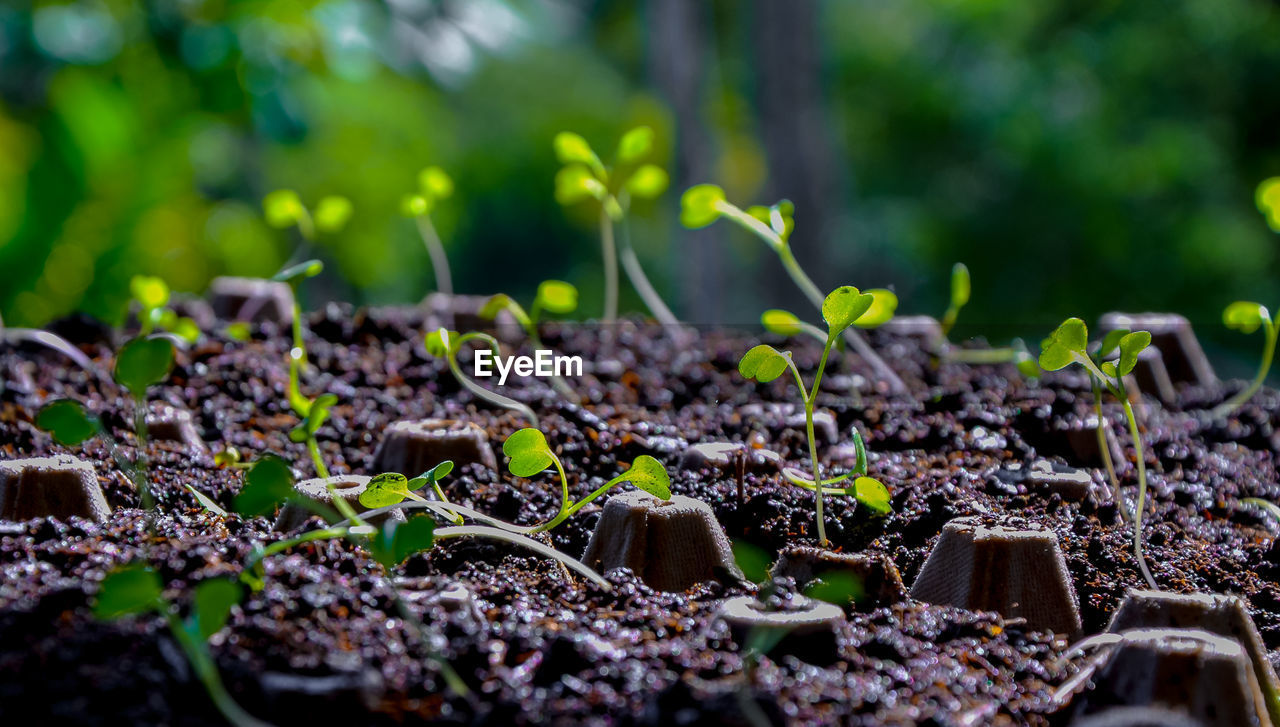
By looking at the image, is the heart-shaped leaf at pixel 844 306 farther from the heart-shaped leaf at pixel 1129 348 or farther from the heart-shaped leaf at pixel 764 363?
the heart-shaped leaf at pixel 1129 348

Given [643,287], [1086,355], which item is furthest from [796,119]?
[1086,355]

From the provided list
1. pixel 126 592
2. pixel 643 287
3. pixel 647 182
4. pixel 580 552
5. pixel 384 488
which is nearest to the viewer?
pixel 126 592

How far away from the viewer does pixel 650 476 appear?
73 centimetres

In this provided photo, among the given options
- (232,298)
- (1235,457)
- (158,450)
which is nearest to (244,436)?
(158,450)

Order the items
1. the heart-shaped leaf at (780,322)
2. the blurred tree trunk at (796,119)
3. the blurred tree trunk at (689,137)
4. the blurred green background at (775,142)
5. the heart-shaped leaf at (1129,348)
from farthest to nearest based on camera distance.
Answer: the blurred tree trunk at (689,137) < the blurred tree trunk at (796,119) < the blurred green background at (775,142) < the heart-shaped leaf at (780,322) < the heart-shaped leaf at (1129,348)

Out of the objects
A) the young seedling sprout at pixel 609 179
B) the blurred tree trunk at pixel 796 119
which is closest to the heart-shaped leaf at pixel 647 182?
the young seedling sprout at pixel 609 179

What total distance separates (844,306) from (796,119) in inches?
205

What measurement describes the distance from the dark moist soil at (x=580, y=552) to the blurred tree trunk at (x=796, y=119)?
4359 millimetres

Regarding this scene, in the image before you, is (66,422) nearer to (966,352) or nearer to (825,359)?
(825,359)

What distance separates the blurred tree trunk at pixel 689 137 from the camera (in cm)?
599

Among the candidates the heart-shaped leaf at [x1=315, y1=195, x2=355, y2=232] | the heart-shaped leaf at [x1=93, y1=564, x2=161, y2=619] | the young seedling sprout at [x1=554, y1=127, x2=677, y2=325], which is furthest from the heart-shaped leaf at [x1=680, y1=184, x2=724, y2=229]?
the heart-shaped leaf at [x1=93, y1=564, x2=161, y2=619]

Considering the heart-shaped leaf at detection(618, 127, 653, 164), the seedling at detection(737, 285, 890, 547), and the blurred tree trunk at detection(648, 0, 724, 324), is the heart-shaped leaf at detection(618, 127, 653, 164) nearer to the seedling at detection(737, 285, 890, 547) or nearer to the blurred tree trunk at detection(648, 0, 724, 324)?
the seedling at detection(737, 285, 890, 547)

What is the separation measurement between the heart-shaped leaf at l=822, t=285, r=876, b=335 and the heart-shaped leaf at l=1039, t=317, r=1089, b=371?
126 mm

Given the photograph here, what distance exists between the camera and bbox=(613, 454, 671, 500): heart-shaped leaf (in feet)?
2.39
